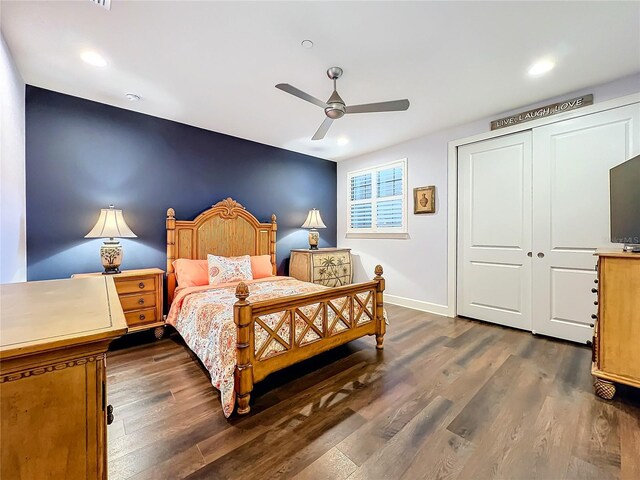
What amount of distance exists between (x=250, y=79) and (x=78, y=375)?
2601 mm

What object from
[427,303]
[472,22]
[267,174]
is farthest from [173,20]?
[427,303]

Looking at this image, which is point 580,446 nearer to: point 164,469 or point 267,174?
point 164,469

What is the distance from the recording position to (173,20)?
1.83 meters

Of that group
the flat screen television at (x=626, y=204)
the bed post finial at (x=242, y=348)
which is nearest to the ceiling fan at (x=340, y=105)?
the bed post finial at (x=242, y=348)

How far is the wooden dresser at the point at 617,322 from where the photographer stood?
1.84 metres

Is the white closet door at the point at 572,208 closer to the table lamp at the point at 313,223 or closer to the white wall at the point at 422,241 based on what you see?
the white wall at the point at 422,241

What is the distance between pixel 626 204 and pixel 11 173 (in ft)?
16.1

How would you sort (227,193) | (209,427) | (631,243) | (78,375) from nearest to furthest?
(78,375), (209,427), (631,243), (227,193)

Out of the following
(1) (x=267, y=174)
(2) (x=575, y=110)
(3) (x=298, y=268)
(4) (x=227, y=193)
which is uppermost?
(2) (x=575, y=110)

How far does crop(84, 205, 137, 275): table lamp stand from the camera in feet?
9.07

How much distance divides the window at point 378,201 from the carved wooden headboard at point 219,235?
64.2 inches

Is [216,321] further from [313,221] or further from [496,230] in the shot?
[496,230]

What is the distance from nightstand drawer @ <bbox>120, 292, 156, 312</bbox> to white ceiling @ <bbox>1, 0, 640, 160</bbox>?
2142 millimetres

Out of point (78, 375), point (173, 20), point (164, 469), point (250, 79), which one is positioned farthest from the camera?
point (250, 79)
